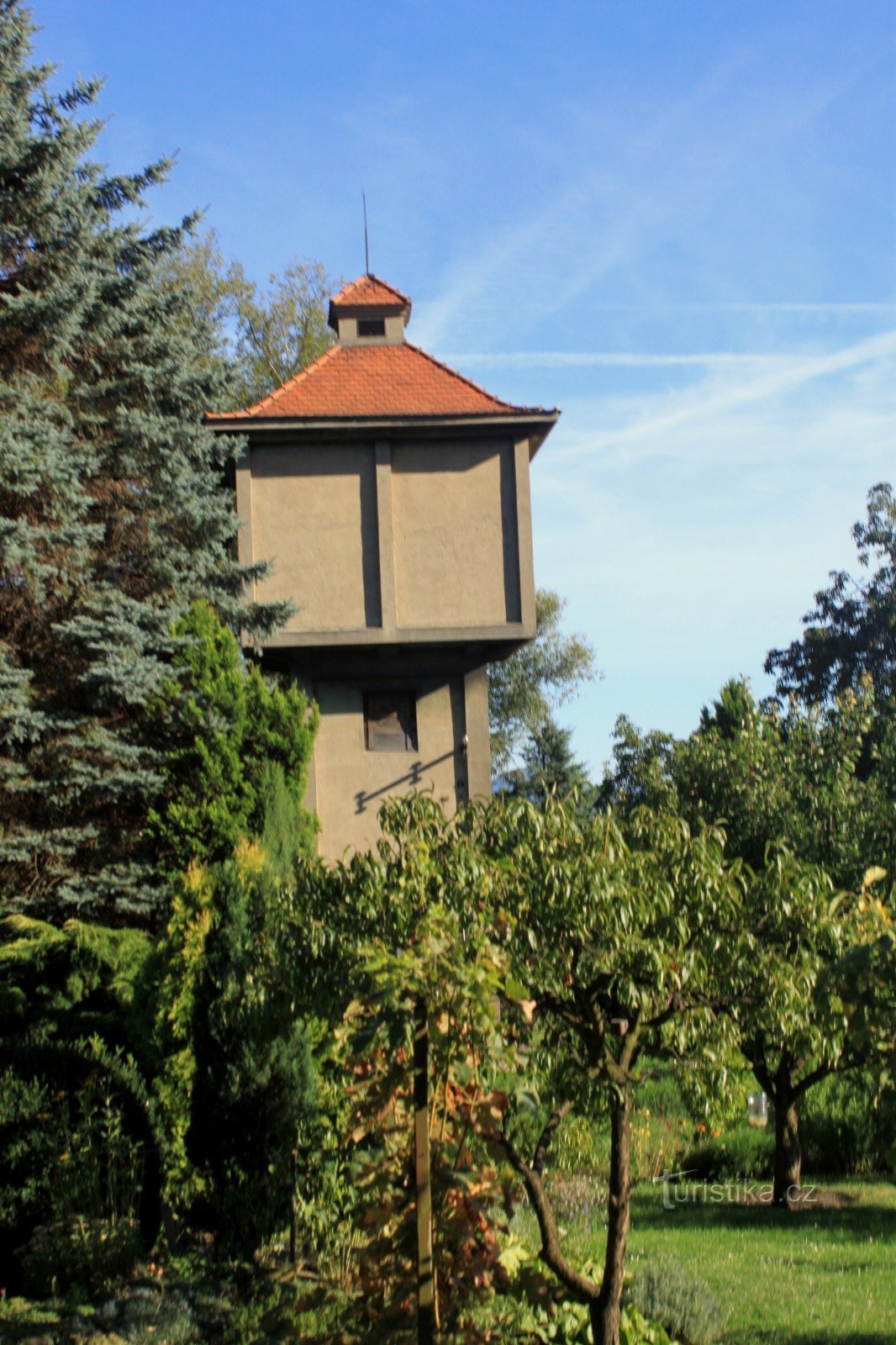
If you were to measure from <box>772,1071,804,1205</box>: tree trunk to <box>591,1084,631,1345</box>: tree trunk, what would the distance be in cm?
550

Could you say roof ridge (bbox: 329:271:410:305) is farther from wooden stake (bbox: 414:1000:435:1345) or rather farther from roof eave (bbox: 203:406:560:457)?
wooden stake (bbox: 414:1000:435:1345)

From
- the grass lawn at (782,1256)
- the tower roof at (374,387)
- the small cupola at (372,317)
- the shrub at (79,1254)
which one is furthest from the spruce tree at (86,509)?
the grass lawn at (782,1256)

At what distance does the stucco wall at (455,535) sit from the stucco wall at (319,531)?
1.41 feet

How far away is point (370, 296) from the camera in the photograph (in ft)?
63.7

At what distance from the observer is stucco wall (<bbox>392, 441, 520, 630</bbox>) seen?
1708 centimetres

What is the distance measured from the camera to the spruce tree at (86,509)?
13.2 metres

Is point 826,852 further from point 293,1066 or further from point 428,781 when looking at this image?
point 293,1066

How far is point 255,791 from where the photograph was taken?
12734 mm

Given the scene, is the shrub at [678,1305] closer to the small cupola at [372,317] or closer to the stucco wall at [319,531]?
the stucco wall at [319,531]

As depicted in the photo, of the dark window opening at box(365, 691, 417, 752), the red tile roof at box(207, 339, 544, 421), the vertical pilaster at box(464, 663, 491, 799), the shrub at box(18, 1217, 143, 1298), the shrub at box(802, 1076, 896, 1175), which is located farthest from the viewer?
the dark window opening at box(365, 691, 417, 752)

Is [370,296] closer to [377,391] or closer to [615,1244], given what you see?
[377,391]

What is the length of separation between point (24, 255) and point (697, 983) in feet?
40.9

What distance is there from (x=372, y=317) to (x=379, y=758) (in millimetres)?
7033

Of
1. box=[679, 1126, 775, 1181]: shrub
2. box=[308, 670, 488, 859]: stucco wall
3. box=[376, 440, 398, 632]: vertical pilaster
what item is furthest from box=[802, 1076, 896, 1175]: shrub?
box=[376, 440, 398, 632]: vertical pilaster
